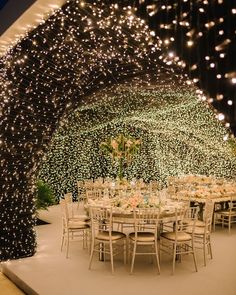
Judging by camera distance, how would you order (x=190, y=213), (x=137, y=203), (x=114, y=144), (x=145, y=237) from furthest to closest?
1. (x=114, y=144)
2. (x=190, y=213)
3. (x=137, y=203)
4. (x=145, y=237)

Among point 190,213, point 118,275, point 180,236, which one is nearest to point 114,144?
point 190,213

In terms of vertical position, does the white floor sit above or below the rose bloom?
below

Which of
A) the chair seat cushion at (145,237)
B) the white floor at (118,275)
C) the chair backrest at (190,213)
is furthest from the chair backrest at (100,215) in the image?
the chair backrest at (190,213)

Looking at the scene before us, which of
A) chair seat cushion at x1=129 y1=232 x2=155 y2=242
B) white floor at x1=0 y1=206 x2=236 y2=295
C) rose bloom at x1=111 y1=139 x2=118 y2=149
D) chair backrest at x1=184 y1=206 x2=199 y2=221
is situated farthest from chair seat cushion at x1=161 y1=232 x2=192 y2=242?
rose bloom at x1=111 y1=139 x2=118 y2=149

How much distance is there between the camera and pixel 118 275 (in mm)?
5598

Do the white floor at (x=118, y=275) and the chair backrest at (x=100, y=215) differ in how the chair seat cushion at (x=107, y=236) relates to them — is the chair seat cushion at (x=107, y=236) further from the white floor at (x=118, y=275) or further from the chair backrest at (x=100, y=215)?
the white floor at (x=118, y=275)

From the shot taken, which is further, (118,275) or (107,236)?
(107,236)

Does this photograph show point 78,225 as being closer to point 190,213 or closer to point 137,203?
point 137,203

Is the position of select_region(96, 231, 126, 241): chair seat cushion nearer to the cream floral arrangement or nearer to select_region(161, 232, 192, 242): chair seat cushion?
the cream floral arrangement

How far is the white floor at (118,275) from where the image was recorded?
198 inches

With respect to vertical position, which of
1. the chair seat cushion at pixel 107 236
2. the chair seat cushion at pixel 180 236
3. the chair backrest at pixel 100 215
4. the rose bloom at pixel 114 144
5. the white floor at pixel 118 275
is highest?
the rose bloom at pixel 114 144

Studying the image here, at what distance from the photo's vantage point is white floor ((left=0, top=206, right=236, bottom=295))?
5031 mm

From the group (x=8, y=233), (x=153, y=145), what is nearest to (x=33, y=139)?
(x=8, y=233)

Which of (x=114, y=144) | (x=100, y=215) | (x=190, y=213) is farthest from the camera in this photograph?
(x=114, y=144)
